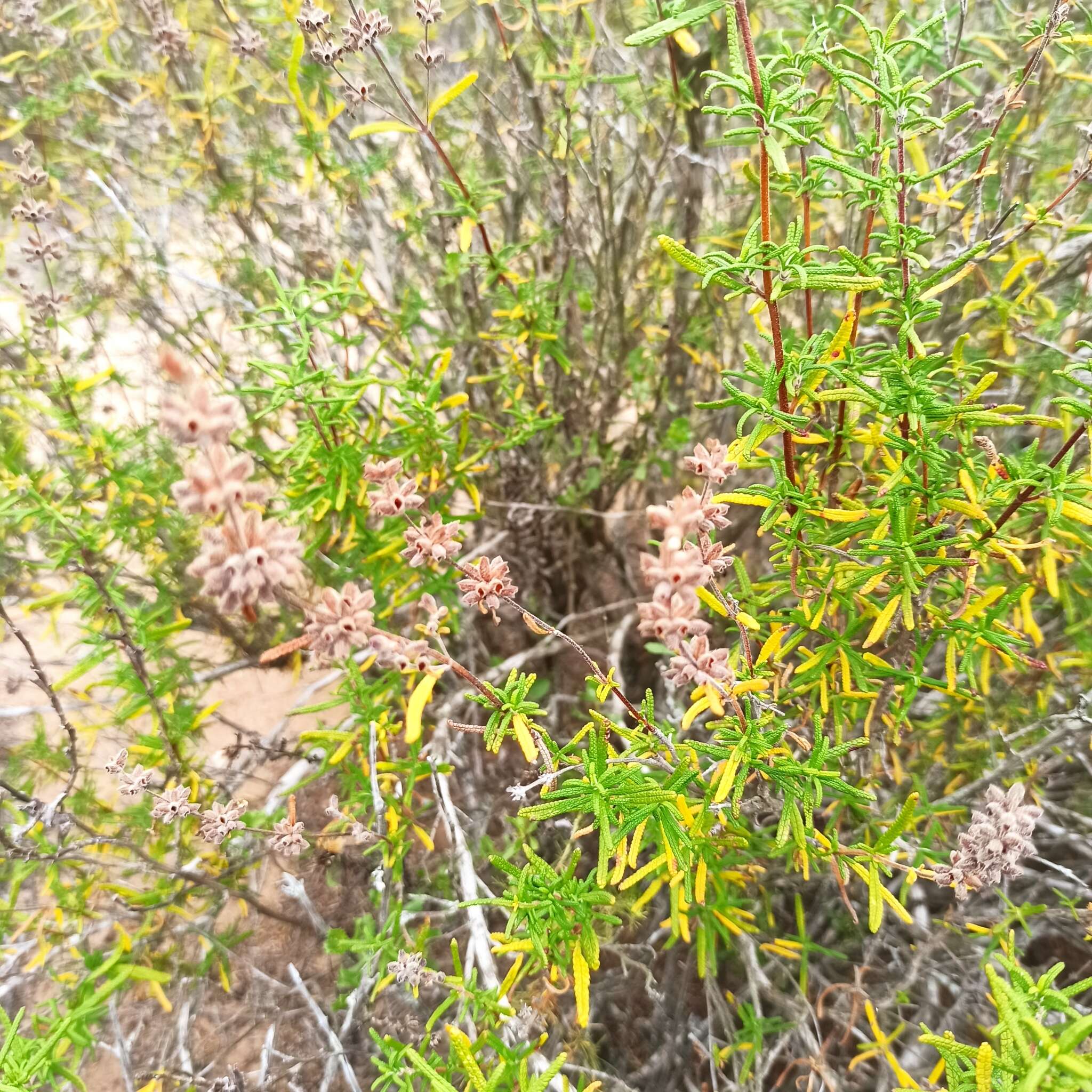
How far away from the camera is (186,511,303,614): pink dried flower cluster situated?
0.63 metres

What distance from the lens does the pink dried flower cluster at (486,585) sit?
906 millimetres

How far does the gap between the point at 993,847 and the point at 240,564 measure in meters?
1.02

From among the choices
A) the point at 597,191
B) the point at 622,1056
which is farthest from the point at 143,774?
the point at 597,191

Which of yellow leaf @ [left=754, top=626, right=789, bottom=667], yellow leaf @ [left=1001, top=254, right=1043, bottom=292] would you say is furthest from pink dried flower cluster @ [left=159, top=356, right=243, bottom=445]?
yellow leaf @ [left=1001, top=254, right=1043, bottom=292]

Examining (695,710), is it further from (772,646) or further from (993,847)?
(993,847)

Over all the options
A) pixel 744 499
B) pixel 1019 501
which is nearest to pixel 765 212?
pixel 744 499

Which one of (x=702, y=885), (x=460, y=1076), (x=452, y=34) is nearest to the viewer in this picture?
(x=702, y=885)

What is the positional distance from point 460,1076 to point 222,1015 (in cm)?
122

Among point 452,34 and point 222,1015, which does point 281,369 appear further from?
point 452,34

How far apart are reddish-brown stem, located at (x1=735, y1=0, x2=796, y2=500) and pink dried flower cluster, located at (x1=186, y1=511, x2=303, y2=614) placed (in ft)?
2.29

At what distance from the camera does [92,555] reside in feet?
6.46

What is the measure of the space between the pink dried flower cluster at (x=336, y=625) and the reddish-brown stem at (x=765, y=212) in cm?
65

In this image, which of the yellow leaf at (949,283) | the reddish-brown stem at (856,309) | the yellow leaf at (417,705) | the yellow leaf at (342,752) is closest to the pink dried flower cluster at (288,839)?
the yellow leaf at (342,752)

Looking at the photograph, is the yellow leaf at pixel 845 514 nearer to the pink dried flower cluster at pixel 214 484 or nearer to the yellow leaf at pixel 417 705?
the yellow leaf at pixel 417 705
